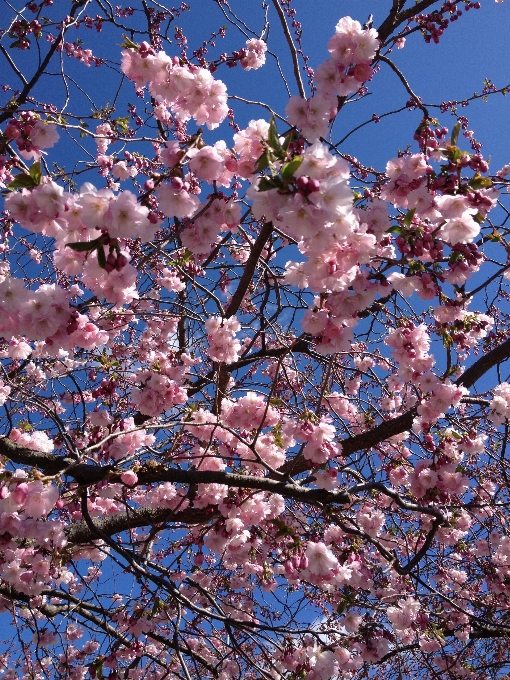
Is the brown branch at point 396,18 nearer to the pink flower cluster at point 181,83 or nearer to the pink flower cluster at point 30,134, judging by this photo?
the pink flower cluster at point 181,83

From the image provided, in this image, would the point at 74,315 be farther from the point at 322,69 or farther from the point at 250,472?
the point at 250,472

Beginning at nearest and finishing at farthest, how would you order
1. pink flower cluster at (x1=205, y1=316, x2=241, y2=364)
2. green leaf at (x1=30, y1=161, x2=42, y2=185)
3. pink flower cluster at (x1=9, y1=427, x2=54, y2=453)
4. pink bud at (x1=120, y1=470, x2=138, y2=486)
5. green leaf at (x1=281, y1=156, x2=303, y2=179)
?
green leaf at (x1=281, y1=156, x2=303, y2=179)
green leaf at (x1=30, y1=161, x2=42, y2=185)
pink bud at (x1=120, y1=470, x2=138, y2=486)
pink flower cluster at (x1=205, y1=316, x2=241, y2=364)
pink flower cluster at (x1=9, y1=427, x2=54, y2=453)

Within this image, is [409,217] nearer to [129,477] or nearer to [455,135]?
[455,135]

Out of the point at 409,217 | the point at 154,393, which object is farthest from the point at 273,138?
the point at 154,393

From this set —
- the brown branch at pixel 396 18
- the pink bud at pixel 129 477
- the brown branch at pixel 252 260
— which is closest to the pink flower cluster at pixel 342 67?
the brown branch at pixel 252 260

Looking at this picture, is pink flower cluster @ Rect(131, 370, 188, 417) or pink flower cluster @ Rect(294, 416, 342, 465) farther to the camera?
pink flower cluster @ Rect(131, 370, 188, 417)

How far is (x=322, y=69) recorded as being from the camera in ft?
6.94

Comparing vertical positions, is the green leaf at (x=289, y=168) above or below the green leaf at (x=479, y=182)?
below

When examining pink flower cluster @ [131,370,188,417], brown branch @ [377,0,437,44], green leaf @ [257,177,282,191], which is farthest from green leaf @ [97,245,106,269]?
brown branch @ [377,0,437,44]

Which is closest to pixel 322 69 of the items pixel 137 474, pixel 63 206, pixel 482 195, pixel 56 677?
pixel 482 195

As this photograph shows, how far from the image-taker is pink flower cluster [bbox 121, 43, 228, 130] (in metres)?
2.21

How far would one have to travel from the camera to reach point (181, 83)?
7.25 ft

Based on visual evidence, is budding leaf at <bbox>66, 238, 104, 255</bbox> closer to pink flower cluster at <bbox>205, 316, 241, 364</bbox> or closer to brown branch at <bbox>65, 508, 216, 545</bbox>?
pink flower cluster at <bbox>205, 316, 241, 364</bbox>

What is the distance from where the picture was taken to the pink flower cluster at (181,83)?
2.21 metres
